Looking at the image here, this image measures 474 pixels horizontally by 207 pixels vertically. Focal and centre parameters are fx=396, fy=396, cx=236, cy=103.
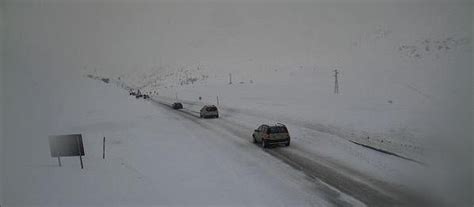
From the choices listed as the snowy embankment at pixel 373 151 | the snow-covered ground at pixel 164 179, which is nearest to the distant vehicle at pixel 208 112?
the snowy embankment at pixel 373 151

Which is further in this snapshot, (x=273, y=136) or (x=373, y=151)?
(x=273, y=136)

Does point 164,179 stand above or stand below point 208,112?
above

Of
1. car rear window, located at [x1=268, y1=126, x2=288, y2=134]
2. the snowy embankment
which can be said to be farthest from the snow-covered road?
car rear window, located at [x1=268, y1=126, x2=288, y2=134]

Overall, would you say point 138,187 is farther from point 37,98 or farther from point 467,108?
point 467,108

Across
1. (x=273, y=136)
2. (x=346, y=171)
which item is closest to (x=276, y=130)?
(x=273, y=136)

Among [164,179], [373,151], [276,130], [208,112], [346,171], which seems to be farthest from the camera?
[208,112]

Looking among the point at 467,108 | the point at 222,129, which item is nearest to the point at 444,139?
the point at 467,108

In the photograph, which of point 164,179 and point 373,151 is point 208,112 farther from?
point 164,179

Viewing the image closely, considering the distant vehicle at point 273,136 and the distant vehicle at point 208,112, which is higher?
the distant vehicle at point 273,136

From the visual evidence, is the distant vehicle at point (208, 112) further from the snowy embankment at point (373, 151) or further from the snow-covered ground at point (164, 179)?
the snow-covered ground at point (164, 179)

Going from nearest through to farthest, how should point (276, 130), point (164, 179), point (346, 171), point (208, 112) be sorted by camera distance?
point (164, 179)
point (346, 171)
point (276, 130)
point (208, 112)

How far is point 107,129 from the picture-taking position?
89.8 ft

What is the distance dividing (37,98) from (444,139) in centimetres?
2205

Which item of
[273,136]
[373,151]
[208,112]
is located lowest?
[208,112]
